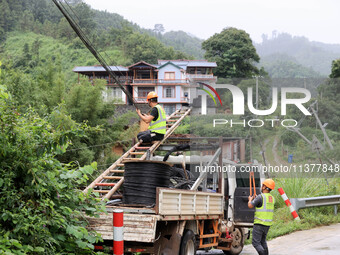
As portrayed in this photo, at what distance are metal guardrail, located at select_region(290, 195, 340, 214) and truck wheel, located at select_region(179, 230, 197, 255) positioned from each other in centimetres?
693

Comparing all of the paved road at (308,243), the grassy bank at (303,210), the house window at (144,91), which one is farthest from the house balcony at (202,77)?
the paved road at (308,243)

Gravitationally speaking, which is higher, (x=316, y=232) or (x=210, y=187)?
(x=210, y=187)

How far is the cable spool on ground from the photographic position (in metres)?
9.20

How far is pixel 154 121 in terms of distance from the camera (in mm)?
12070

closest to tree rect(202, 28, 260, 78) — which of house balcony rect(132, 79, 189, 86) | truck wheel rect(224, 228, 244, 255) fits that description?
house balcony rect(132, 79, 189, 86)

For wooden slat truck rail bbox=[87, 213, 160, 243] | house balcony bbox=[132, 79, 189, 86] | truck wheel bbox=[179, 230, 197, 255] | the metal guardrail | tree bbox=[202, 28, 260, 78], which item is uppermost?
tree bbox=[202, 28, 260, 78]

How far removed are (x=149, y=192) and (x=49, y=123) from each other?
2.47 meters

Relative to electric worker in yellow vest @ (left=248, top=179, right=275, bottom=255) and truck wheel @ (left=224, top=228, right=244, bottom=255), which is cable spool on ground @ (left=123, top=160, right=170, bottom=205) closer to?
electric worker in yellow vest @ (left=248, top=179, right=275, bottom=255)

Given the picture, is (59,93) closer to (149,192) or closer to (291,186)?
(291,186)

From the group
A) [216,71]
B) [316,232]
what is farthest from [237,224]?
[216,71]

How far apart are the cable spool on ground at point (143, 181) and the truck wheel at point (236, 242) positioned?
3.78 metres

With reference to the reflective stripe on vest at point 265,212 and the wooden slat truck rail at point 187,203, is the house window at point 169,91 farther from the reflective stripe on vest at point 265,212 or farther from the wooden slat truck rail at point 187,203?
the reflective stripe on vest at point 265,212

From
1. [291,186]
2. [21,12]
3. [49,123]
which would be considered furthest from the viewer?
[21,12]

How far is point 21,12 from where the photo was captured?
152m
